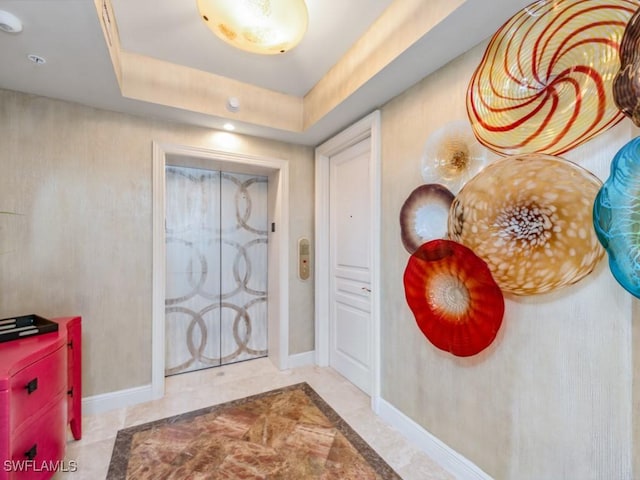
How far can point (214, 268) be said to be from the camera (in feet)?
9.70

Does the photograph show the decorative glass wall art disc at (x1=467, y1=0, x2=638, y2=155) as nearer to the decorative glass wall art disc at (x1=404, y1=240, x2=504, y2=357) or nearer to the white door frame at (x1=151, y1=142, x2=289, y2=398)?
the decorative glass wall art disc at (x1=404, y1=240, x2=504, y2=357)

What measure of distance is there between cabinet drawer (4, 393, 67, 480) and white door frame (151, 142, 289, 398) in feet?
2.67

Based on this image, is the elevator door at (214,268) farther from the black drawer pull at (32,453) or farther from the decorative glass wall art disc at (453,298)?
the decorative glass wall art disc at (453,298)

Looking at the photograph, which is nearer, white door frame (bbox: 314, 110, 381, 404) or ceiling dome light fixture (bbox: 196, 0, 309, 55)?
ceiling dome light fixture (bbox: 196, 0, 309, 55)

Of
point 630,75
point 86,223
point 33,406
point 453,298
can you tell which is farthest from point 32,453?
point 630,75

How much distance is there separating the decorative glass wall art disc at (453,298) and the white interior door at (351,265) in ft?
2.28

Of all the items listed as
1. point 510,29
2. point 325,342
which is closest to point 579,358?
point 510,29

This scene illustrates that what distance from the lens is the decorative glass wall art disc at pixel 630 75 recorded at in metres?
0.87

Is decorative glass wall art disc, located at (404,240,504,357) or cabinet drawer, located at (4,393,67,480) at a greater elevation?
decorative glass wall art disc, located at (404,240,504,357)

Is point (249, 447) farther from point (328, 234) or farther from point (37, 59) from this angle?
point (37, 59)

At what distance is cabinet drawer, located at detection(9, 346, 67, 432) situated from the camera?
3.94 ft

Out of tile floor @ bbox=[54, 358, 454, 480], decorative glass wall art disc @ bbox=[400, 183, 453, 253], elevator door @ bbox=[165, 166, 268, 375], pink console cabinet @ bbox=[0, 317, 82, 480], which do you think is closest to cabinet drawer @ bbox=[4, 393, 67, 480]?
pink console cabinet @ bbox=[0, 317, 82, 480]

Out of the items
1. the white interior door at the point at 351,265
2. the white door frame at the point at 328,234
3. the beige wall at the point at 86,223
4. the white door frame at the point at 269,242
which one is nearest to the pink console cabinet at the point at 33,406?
the beige wall at the point at 86,223

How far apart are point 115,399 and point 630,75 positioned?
343 cm
